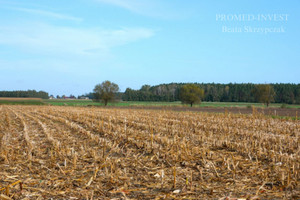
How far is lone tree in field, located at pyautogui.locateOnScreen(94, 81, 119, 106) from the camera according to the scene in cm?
7271

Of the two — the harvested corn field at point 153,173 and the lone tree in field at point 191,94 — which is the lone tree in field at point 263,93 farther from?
the harvested corn field at point 153,173

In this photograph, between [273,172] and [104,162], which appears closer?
[273,172]

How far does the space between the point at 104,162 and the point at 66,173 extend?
1169 mm

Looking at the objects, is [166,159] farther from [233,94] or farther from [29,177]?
[233,94]

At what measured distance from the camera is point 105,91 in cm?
7319

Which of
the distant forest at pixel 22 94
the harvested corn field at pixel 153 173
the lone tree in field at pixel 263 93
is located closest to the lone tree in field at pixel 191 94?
the lone tree in field at pixel 263 93

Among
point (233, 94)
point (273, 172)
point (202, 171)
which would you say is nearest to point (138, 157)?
point (202, 171)

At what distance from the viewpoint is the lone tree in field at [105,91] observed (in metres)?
72.7

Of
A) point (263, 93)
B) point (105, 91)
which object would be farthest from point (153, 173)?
point (263, 93)

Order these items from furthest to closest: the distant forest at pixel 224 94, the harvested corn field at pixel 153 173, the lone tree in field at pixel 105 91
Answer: the distant forest at pixel 224 94
the lone tree in field at pixel 105 91
the harvested corn field at pixel 153 173

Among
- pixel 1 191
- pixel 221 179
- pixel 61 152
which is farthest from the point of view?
pixel 61 152

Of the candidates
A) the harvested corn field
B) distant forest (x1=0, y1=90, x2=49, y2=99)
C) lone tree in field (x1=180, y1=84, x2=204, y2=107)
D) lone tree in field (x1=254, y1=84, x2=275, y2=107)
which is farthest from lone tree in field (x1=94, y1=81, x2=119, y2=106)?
distant forest (x1=0, y1=90, x2=49, y2=99)

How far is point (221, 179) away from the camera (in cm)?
652

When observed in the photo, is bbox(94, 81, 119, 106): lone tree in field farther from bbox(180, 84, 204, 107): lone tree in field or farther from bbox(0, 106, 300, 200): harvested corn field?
bbox(0, 106, 300, 200): harvested corn field
